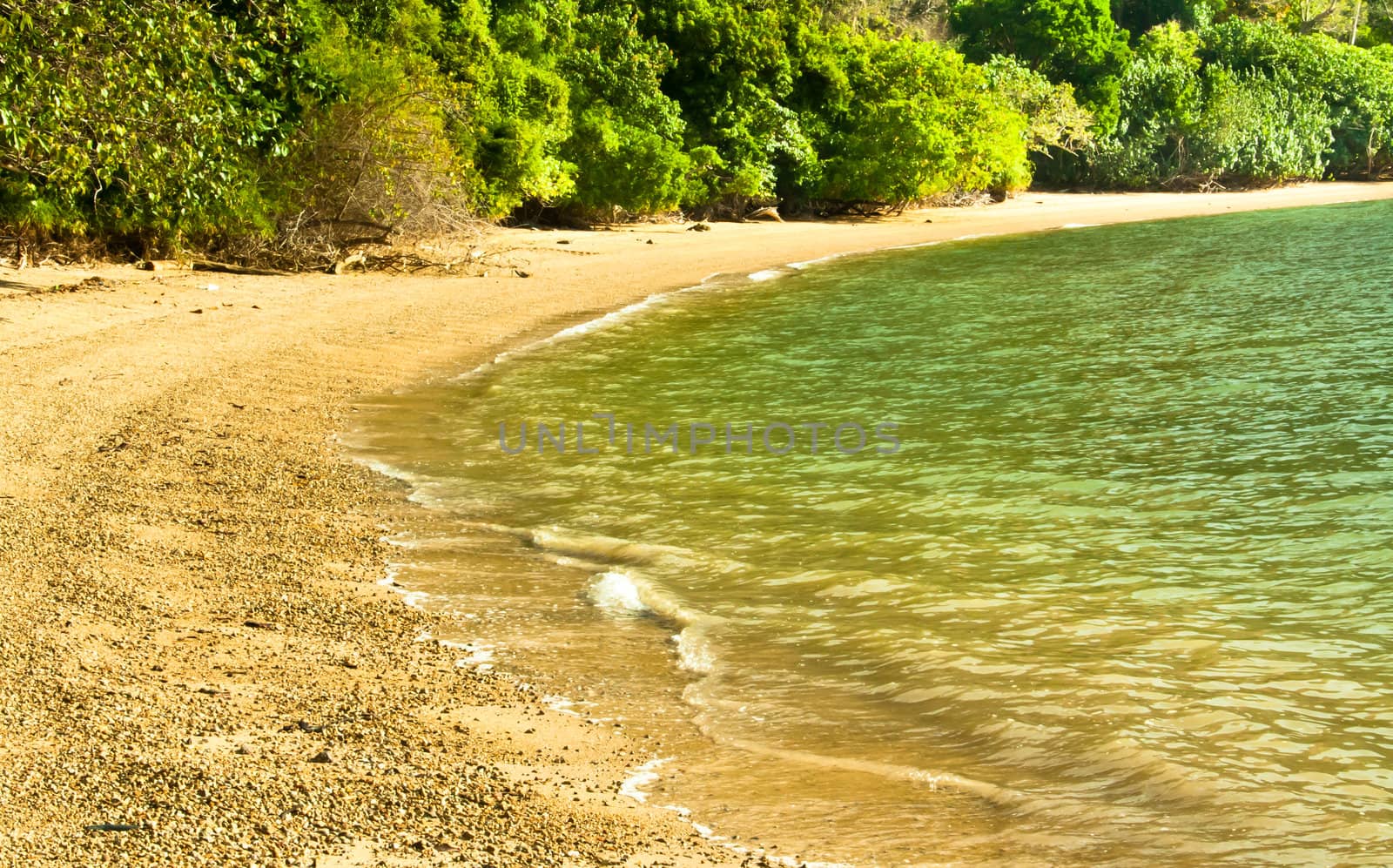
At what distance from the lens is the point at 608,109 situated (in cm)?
3031

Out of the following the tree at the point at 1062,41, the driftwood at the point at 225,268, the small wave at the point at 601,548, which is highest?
the tree at the point at 1062,41

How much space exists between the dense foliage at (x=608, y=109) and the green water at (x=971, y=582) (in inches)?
156

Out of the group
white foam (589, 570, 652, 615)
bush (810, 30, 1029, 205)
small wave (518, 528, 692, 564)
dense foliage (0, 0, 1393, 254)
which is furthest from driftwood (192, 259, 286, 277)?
bush (810, 30, 1029, 205)

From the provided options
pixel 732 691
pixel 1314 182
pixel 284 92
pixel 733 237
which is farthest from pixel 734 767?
pixel 1314 182

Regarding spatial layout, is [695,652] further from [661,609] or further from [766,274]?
[766,274]

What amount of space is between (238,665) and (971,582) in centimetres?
384

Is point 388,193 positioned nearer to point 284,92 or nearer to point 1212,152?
point 284,92

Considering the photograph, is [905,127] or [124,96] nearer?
[124,96]

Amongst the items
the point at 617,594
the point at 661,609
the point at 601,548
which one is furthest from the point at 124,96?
the point at 661,609

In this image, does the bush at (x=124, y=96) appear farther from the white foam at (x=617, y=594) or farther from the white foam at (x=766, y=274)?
the white foam at (x=766, y=274)

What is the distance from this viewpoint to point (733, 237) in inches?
1204

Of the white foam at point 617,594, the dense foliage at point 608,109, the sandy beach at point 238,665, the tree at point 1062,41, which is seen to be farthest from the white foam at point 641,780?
the tree at point 1062,41

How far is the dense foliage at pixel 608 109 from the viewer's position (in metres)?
11.3

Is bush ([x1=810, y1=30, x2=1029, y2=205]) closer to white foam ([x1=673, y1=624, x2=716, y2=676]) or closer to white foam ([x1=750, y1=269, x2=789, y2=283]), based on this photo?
white foam ([x1=750, y1=269, x2=789, y2=283])
